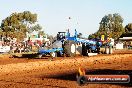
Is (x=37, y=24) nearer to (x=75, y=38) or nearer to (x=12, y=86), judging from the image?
(x=75, y=38)

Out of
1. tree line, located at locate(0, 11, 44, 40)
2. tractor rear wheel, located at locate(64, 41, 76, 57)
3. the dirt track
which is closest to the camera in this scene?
the dirt track

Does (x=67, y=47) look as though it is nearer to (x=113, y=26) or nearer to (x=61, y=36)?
(x=61, y=36)

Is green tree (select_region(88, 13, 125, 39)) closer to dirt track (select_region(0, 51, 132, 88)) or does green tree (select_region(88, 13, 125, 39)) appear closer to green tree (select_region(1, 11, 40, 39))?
green tree (select_region(1, 11, 40, 39))

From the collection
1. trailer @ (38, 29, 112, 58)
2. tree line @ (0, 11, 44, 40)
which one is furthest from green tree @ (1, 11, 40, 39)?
trailer @ (38, 29, 112, 58)

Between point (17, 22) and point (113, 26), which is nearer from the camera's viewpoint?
point (17, 22)

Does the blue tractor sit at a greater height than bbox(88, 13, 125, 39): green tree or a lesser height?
lesser

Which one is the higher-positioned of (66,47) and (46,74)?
(66,47)

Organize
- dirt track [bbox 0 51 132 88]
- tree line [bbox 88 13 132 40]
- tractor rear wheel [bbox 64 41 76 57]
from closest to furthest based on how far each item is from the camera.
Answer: dirt track [bbox 0 51 132 88] → tractor rear wheel [bbox 64 41 76 57] → tree line [bbox 88 13 132 40]

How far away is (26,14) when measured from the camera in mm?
106875

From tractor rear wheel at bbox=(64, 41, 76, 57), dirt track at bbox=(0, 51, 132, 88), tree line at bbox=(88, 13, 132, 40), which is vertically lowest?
dirt track at bbox=(0, 51, 132, 88)

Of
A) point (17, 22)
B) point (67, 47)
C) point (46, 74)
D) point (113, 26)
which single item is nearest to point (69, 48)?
point (67, 47)

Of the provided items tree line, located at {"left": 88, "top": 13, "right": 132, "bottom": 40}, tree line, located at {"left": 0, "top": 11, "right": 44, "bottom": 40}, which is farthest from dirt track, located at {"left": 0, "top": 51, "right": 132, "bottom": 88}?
tree line, located at {"left": 88, "top": 13, "right": 132, "bottom": 40}

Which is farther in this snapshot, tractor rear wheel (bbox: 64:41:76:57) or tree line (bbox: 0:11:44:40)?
tree line (bbox: 0:11:44:40)

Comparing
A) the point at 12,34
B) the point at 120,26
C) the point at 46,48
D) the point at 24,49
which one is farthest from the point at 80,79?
the point at 120,26
